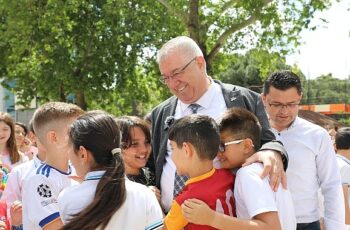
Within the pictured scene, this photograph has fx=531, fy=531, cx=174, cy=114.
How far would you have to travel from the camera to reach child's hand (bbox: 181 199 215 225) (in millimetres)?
2721

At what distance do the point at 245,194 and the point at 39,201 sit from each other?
1.28m

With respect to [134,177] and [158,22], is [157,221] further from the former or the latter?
[158,22]

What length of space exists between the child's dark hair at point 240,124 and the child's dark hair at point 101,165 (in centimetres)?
64

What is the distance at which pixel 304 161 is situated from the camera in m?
4.00

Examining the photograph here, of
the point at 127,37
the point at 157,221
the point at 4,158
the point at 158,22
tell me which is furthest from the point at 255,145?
the point at 127,37

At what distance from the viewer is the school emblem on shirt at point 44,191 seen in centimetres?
327

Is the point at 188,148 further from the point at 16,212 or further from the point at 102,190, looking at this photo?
the point at 16,212

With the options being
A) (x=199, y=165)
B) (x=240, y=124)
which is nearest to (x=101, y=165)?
(x=199, y=165)

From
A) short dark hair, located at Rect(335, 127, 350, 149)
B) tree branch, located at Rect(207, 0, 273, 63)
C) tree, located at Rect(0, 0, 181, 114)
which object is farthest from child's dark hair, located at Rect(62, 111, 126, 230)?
tree, located at Rect(0, 0, 181, 114)

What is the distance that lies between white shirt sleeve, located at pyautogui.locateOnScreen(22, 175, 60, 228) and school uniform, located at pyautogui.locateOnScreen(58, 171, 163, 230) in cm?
41

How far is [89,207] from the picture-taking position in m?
2.72

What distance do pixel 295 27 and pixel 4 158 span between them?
396 inches

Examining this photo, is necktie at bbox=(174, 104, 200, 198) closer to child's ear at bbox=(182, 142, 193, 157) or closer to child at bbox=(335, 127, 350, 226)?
child's ear at bbox=(182, 142, 193, 157)

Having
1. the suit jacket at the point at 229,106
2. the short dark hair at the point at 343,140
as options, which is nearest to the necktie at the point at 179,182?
the suit jacket at the point at 229,106
